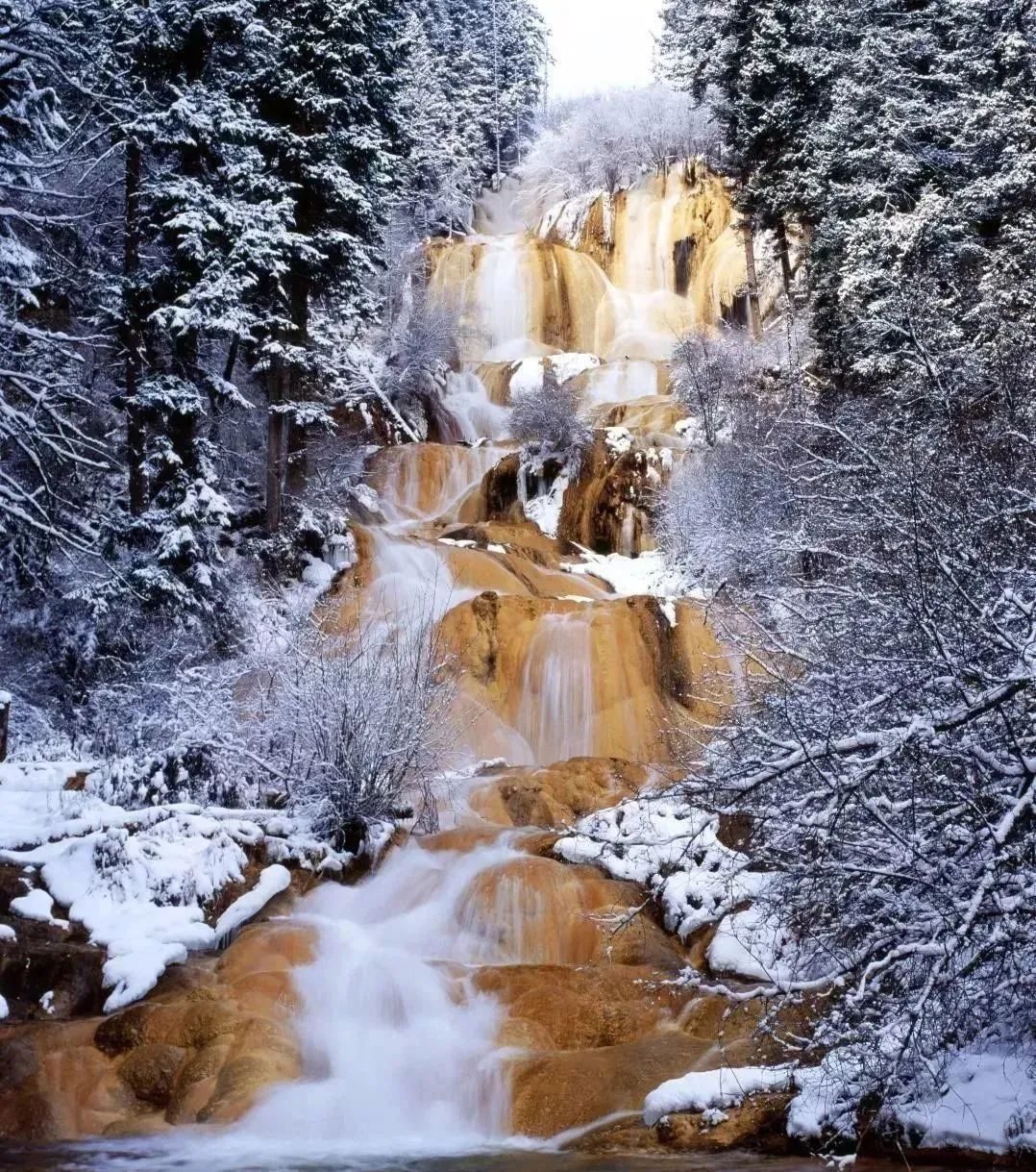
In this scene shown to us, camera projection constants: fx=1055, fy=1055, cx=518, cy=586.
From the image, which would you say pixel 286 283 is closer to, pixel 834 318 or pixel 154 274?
pixel 154 274

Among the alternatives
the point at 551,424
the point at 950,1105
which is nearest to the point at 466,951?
the point at 950,1105

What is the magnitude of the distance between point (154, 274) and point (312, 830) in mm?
9326

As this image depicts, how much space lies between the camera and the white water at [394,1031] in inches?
269

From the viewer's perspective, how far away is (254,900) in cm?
919

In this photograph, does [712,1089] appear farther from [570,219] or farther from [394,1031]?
[570,219]

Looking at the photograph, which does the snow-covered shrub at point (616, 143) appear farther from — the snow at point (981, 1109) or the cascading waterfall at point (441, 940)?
the snow at point (981, 1109)

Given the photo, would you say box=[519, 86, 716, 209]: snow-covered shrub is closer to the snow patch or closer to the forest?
the forest

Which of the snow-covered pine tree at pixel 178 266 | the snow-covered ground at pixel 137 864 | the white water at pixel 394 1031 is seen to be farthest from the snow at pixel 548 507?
the white water at pixel 394 1031

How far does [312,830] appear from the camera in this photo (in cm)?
1074

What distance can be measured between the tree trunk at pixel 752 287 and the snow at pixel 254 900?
78.9ft

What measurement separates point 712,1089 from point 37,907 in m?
5.44

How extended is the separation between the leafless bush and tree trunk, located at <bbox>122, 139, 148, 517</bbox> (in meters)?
11.1

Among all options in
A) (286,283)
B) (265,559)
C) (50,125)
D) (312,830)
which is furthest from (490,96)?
(312,830)

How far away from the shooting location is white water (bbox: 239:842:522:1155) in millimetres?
6820
